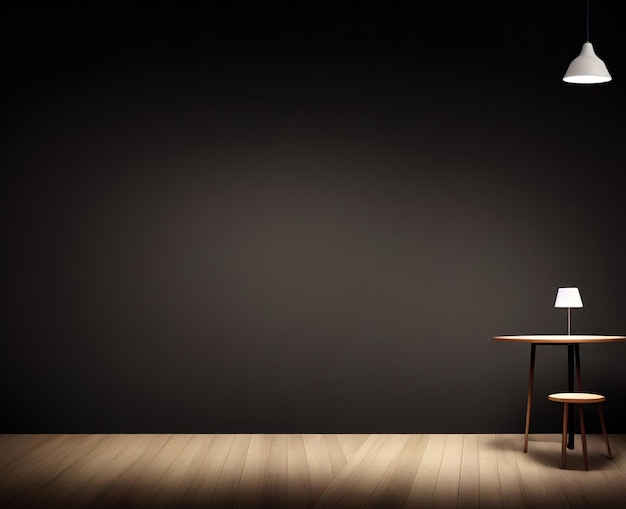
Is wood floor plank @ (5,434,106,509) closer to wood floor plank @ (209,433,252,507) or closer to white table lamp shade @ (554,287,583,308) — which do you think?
wood floor plank @ (209,433,252,507)

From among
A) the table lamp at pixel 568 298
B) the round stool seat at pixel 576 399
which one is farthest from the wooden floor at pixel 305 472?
the table lamp at pixel 568 298

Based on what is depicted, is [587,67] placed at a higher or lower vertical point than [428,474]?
higher

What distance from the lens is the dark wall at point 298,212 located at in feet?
20.3

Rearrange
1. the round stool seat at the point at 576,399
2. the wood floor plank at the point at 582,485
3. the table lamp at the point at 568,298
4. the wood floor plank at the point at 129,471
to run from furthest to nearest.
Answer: the table lamp at the point at 568,298 → the round stool seat at the point at 576,399 → the wood floor plank at the point at 129,471 → the wood floor plank at the point at 582,485

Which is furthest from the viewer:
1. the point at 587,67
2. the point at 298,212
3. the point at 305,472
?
the point at 298,212

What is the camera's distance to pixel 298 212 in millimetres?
6242

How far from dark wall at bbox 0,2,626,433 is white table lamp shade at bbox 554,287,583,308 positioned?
0.48 m

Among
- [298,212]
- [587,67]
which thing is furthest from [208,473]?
[587,67]

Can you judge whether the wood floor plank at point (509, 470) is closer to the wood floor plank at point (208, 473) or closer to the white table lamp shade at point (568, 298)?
the white table lamp shade at point (568, 298)

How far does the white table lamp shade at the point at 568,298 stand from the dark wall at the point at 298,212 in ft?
1.56

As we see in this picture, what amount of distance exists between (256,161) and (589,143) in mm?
2301

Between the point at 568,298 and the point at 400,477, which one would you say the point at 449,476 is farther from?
the point at 568,298

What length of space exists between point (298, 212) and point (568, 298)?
74.3 inches

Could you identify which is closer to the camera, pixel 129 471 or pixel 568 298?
pixel 129 471
